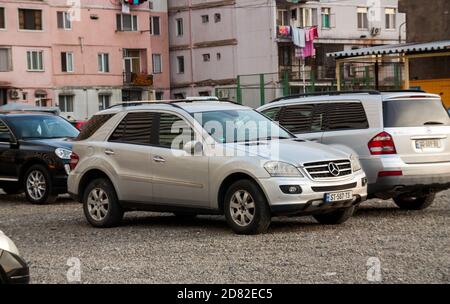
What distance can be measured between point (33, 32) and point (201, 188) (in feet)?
183

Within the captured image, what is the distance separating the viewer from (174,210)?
40.1 feet

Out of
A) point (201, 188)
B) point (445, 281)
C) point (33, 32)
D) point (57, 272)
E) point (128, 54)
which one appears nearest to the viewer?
point (445, 281)

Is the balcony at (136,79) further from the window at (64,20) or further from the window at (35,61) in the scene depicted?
the window at (35,61)

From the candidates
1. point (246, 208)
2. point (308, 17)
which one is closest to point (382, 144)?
point (246, 208)

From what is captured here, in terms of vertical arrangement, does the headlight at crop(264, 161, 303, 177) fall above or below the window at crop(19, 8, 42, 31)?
below

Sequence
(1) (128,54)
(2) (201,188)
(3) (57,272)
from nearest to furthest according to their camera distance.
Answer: (3) (57,272)
(2) (201,188)
(1) (128,54)

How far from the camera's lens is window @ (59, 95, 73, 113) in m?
66.3

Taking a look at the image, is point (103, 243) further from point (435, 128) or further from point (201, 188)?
point (435, 128)

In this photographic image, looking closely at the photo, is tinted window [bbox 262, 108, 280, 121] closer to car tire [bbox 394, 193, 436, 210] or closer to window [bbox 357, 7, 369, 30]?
car tire [bbox 394, 193, 436, 210]

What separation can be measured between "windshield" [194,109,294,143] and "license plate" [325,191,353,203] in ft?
4.49

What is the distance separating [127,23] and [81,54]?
621cm

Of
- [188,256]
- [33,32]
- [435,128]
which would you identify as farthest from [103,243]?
[33,32]

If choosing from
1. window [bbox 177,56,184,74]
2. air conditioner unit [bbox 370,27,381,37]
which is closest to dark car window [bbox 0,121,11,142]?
window [bbox 177,56,184,74]

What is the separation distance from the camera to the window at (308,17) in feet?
240
